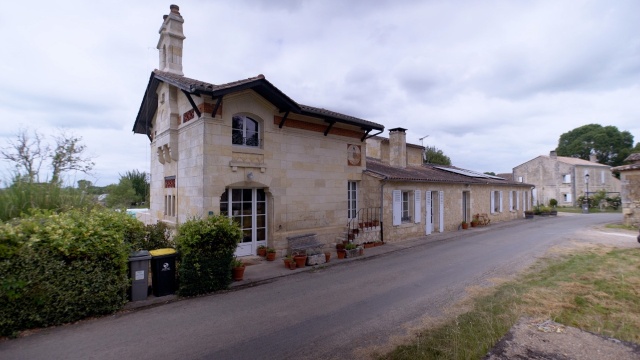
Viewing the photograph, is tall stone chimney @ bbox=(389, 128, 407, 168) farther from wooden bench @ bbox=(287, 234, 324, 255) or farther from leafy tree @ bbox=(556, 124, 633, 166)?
leafy tree @ bbox=(556, 124, 633, 166)

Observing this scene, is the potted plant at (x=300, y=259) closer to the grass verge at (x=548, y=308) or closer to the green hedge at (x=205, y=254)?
the green hedge at (x=205, y=254)

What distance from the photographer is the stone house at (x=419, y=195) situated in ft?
39.5

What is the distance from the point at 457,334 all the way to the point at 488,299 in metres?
1.86

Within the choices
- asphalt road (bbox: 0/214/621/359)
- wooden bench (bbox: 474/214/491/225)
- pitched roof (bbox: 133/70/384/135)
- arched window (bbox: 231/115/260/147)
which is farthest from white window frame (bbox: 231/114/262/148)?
wooden bench (bbox: 474/214/491/225)

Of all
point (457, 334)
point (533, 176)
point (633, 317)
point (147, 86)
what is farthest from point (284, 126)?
point (533, 176)

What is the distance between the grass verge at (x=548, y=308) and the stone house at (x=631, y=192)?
10.4 metres

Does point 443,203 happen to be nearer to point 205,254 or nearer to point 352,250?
point 352,250

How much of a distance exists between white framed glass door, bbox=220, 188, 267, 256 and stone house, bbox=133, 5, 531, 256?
0.10 ft

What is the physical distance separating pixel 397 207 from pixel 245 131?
6890 millimetres

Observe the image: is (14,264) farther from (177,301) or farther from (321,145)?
(321,145)

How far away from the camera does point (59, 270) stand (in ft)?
15.3

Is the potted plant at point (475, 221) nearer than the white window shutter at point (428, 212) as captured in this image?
No

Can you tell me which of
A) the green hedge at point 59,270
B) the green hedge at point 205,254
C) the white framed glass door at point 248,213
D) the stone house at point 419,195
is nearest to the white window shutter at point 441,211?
the stone house at point 419,195

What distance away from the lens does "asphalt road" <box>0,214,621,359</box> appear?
3994 mm
